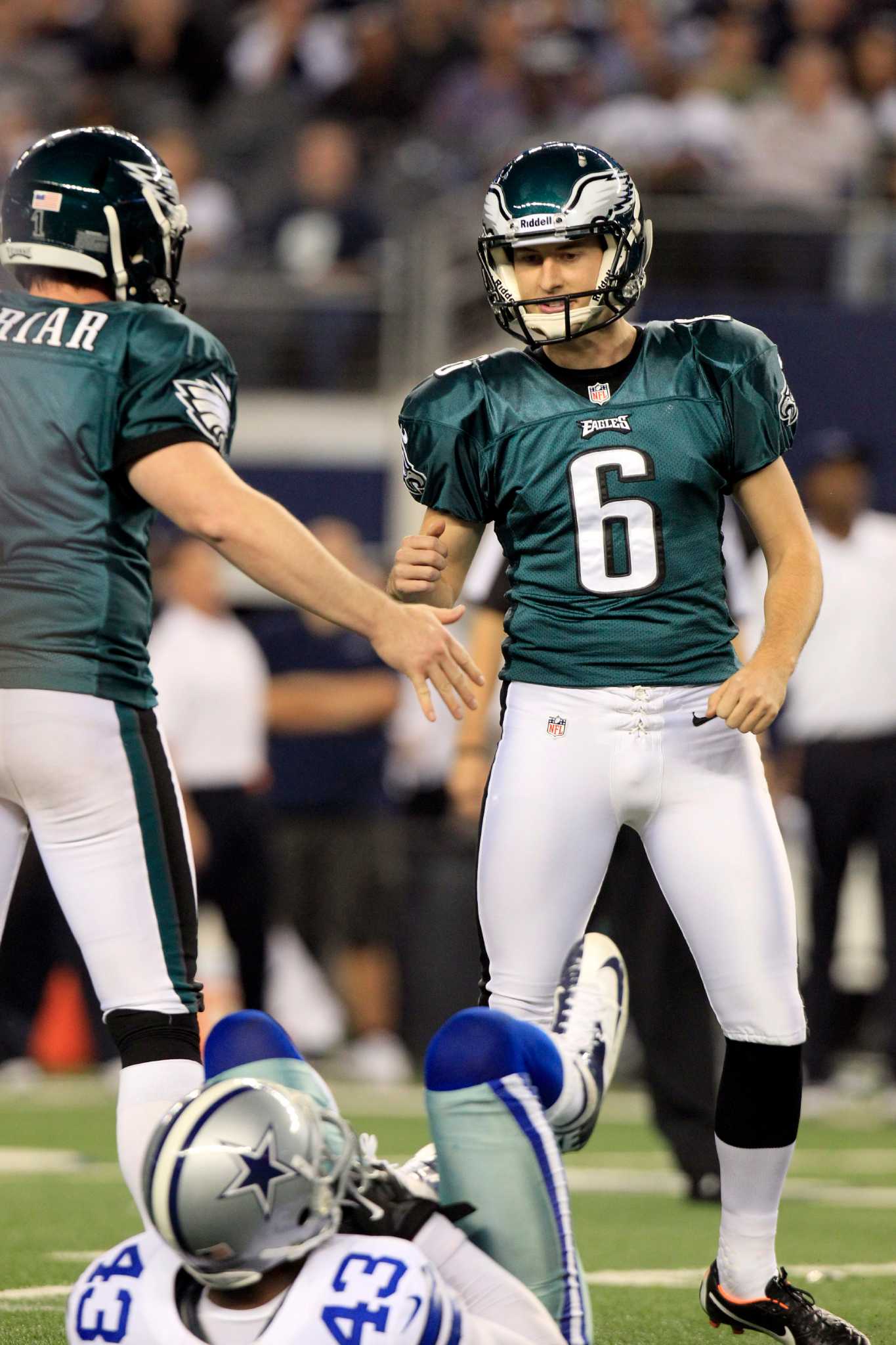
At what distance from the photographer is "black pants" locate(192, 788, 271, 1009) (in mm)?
7621

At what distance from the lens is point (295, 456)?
1165cm

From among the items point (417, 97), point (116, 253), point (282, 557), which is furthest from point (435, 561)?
point (417, 97)

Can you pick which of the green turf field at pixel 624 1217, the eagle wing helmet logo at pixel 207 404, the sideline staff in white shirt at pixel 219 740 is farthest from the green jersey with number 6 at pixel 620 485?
the sideline staff in white shirt at pixel 219 740

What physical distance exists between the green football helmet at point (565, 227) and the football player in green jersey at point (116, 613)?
594mm

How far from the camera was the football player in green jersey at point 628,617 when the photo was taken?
3457mm

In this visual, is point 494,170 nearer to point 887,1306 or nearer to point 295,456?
point 295,456

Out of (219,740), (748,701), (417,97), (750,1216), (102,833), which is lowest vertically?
Result: (219,740)

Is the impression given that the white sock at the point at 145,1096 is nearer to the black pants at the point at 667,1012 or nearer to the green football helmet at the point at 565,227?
the green football helmet at the point at 565,227

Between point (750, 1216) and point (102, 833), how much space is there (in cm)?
127

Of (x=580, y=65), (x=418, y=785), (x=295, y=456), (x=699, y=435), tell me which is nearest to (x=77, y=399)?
(x=699, y=435)

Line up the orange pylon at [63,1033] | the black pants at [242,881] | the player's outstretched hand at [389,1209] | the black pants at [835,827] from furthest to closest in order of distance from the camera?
1. the orange pylon at [63,1033]
2. the black pants at [242,881]
3. the black pants at [835,827]
4. the player's outstretched hand at [389,1209]

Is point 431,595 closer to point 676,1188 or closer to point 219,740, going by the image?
point 676,1188

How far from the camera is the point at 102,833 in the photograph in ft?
10.7

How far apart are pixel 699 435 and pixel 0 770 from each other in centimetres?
131
